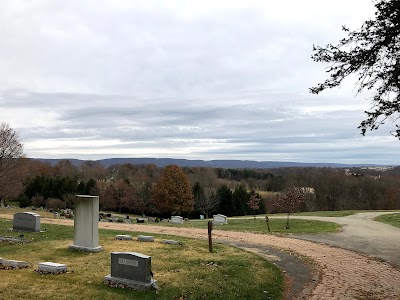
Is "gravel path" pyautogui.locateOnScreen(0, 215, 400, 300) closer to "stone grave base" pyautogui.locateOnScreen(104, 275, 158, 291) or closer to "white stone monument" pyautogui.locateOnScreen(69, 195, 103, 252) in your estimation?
"stone grave base" pyautogui.locateOnScreen(104, 275, 158, 291)

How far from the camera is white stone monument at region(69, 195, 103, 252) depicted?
13.2m

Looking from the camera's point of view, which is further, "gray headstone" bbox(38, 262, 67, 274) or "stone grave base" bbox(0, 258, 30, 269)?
"stone grave base" bbox(0, 258, 30, 269)

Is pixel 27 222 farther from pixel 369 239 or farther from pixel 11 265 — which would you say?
pixel 369 239

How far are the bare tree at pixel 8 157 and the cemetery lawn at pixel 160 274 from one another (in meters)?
26.4

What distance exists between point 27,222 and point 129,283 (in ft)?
35.2

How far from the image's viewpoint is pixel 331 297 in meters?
8.99

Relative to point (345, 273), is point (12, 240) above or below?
above

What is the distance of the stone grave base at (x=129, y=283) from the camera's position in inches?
360

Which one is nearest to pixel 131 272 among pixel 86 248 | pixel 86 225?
pixel 86 248

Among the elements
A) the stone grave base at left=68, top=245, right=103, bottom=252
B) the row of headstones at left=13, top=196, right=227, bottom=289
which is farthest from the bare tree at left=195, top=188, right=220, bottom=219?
the stone grave base at left=68, top=245, right=103, bottom=252

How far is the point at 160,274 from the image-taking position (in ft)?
34.0

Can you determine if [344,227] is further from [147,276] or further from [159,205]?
[159,205]

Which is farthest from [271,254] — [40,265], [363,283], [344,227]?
[344,227]

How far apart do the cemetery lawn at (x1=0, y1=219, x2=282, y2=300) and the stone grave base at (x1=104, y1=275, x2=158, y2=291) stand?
0.18 meters
